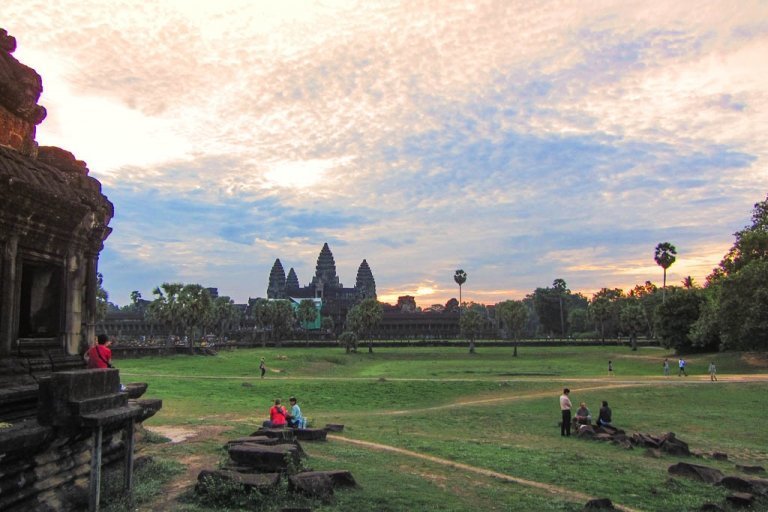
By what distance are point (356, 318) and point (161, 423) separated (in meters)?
58.7

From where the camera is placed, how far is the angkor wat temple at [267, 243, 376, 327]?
16157 cm

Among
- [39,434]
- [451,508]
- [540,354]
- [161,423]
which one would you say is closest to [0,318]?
[39,434]

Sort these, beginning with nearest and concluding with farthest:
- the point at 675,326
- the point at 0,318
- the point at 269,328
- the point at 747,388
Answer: the point at 0,318
the point at 747,388
the point at 675,326
the point at 269,328

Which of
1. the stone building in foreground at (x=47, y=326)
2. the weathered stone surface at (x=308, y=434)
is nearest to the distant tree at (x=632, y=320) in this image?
the weathered stone surface at (x=308, y=434)

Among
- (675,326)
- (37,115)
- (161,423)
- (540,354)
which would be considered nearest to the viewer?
(37,115)

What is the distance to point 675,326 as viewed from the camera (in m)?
60.5

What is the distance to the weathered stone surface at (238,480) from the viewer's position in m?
8.23

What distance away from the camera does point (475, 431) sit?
795 inches

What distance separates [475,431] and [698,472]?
332 inches

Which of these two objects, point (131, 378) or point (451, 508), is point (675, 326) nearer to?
point (131, 378)

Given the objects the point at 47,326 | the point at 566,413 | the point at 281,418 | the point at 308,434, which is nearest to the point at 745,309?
the point at 566,413

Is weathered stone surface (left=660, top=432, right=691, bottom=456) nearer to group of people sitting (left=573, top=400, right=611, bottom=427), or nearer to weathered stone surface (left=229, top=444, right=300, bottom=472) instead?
group of people sitting (left=573, top=400, right=611, bottom=427)

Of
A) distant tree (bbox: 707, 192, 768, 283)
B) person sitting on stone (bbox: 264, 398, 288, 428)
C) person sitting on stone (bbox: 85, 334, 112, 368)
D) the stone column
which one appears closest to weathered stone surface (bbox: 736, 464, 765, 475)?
person sitting on stone (bbox: 264, 398, 288, 428)

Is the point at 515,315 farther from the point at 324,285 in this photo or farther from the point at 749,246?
the point at 324,285
